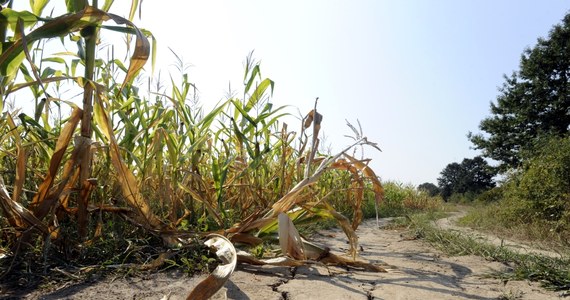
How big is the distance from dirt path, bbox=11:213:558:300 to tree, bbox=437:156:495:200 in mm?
25044

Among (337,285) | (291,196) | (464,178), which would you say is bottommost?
(337,285)

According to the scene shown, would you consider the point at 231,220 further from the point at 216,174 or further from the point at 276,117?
the point at 276,117

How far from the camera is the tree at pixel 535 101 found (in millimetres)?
15906

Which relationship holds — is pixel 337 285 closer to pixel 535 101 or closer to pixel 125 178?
pixel 125 178

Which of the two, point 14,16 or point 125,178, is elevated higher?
point 14,16

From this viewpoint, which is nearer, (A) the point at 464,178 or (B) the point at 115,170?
(B) the point at 115,170

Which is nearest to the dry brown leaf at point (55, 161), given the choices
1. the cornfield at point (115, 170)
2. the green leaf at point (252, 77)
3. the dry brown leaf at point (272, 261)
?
the cornfield at point (115, 170)

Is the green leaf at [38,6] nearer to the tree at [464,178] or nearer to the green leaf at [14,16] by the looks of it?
the green leaf at [14,16]

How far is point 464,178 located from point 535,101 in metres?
13.3

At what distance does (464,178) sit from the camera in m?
29.1

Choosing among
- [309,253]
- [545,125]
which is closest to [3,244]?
[309,253]

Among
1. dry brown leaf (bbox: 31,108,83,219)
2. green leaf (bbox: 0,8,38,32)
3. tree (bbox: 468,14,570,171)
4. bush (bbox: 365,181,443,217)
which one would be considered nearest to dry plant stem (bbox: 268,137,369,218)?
dry brown leaf (bbox: 31,108,83,219)

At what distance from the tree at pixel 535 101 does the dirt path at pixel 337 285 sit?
14990mm

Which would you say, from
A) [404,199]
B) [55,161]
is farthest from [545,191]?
[55,161]
